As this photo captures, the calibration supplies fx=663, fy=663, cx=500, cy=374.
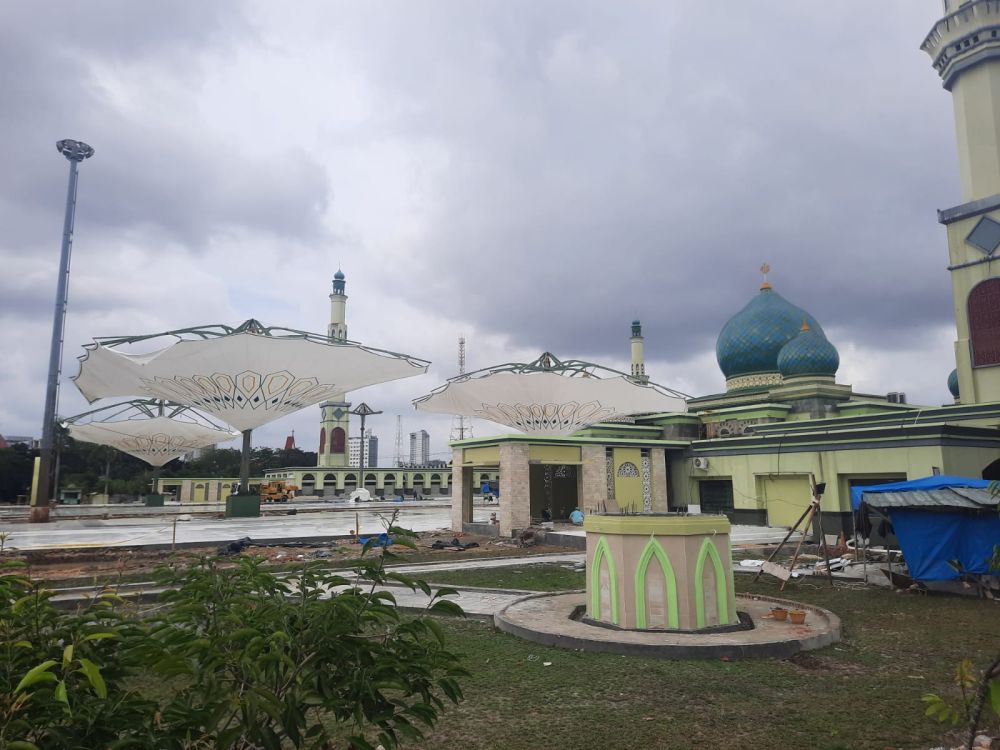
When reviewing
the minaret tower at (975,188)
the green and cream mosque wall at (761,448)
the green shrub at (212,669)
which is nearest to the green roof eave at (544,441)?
the green and cream mosque wall at (761,448)

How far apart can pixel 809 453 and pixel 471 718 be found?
22574mm

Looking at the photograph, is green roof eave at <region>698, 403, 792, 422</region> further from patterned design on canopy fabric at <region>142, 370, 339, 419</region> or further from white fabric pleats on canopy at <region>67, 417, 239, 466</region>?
white fabric pleats on canopy at <region>67, 417, 239, 466</region>

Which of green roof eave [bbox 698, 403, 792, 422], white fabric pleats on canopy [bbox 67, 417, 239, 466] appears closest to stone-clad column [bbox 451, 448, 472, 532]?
green roof eave [bbox 698, 403, 792, 422]

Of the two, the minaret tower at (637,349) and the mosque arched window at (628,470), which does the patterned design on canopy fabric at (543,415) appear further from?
the minaret tower at (637,349)

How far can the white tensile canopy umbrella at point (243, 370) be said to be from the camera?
31.7m

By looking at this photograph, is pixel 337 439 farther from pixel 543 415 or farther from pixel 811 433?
pixel 811 433

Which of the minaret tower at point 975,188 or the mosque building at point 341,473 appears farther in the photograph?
the mosque building at point 341,473

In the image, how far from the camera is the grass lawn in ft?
17.8

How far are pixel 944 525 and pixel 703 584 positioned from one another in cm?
672

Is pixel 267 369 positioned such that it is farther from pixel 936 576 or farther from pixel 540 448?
pixel 936 576

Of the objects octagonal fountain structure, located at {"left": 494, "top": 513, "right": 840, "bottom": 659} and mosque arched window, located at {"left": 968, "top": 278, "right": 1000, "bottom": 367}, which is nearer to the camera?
octagonal fountain structure, located at {"left": 494, "top": 513, "right": 840, "bottom": 659}

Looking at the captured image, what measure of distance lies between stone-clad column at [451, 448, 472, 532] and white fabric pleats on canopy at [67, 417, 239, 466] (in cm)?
3425

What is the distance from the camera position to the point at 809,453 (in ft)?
82.1

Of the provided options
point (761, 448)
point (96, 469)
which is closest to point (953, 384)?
point (761, 448)
